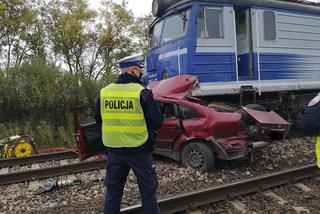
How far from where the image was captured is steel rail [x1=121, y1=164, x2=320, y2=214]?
216 inches

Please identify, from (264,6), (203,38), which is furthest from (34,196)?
(264,6)

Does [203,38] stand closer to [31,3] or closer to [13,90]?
[13,90]

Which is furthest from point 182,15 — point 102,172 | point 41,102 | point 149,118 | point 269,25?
point 41,102

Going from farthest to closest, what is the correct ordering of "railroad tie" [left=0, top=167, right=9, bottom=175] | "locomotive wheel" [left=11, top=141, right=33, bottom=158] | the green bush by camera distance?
the green bush
"locomotive wheel" [left=11, top=141, right=33, bottom=158]
"railroad tie" [left=0, top=167, right=9, bottom=175]

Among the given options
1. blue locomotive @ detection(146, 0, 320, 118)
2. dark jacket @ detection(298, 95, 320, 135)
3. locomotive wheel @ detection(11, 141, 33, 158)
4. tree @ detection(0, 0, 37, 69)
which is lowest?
locomotive wheel @ detection(11, 141, 33, 158)

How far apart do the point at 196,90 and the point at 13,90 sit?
6.97 metres

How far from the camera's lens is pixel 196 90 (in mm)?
9203

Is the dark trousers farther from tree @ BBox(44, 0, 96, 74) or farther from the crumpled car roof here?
tree @ BBox(44, 0, 96, 74)

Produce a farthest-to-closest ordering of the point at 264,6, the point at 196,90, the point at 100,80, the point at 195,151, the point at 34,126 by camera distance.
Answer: the point at 100,80 → the point at 34,126 → the point at 264,6 → the point at 196,90 → the point at 195,151

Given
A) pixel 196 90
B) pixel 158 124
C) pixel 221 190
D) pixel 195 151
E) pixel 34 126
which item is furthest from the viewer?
pixel 34 126

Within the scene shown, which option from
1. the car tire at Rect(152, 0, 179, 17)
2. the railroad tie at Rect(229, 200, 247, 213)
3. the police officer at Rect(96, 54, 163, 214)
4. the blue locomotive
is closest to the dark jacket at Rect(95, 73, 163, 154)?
the police officer at Rect(96, 54, 163, 214)

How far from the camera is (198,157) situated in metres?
7.57

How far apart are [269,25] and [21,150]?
700 centimetres

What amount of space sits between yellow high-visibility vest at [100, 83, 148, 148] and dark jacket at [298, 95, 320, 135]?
164cm
